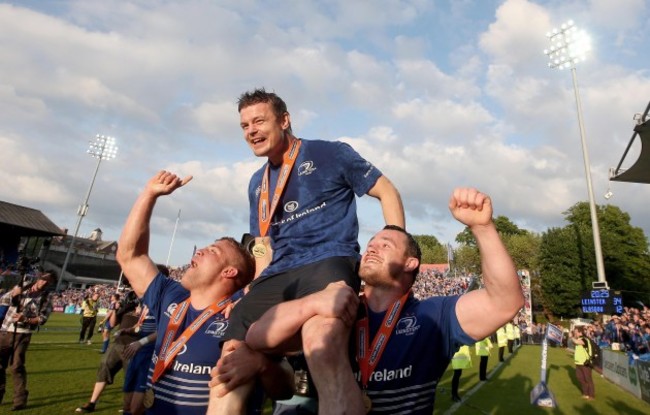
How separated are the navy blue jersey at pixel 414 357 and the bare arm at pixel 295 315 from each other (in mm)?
579

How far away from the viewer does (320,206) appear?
10.1 ft

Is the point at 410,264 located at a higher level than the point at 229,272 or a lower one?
higher

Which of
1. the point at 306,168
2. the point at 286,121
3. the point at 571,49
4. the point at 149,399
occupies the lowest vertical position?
the point at 149,399

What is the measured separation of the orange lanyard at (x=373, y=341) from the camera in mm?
2525

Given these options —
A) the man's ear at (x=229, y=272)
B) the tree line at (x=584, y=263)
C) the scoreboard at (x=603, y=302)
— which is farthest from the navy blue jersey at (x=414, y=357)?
the tree line at (x=584, y=263)

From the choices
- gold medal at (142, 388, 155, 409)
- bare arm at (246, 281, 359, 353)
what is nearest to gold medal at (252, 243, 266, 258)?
bare arm at (246, 281, 359, 353)

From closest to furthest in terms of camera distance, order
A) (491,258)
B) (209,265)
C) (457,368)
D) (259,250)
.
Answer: (491,258) → (259,250) → (209,265) → (457,368)

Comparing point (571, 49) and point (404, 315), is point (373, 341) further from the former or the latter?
point (571, 49)

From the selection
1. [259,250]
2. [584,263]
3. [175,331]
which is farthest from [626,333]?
[584,263]

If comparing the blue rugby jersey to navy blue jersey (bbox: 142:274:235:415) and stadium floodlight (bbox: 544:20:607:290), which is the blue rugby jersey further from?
stadium floodlight (bbox: 544:20:607:290)

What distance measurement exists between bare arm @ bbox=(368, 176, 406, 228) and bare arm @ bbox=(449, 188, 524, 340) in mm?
626

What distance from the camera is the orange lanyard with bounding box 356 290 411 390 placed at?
2525mm

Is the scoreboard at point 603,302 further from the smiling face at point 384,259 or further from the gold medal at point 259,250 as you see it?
the gold medal at point 259,250

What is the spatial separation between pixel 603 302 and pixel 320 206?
21000mm
